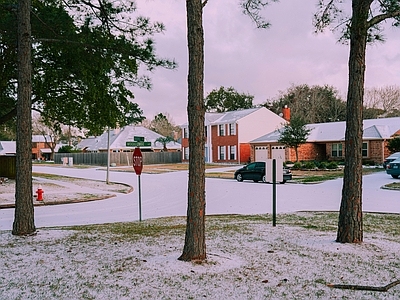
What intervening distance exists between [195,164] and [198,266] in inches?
49.8

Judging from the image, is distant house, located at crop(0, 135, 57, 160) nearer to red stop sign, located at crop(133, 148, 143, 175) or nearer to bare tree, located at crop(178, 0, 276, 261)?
red stop sign, located at crop(133, 148, 143, 175)

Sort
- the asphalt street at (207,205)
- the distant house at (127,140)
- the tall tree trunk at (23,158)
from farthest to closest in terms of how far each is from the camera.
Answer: the distant house at (127,140)
the asphalt street at (207,205)
the tall tree trunk at (23,158)

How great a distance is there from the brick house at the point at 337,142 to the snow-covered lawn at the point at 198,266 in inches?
1037

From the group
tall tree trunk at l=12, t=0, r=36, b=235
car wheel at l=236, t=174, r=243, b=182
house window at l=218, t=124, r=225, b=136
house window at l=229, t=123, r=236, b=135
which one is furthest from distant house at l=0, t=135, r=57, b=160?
tall tree trunk at l=12, t=0, r=36, b=235

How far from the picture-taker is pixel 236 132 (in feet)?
155

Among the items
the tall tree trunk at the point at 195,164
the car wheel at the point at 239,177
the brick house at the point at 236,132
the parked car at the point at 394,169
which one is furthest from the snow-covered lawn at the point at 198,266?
the brick house at the point at 236,132

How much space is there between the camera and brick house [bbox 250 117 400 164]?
34.9m

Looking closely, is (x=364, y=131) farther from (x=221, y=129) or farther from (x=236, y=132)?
(x=221, y=129)

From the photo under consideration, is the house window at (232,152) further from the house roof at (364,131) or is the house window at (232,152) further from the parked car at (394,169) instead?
the parked car at (394,169)

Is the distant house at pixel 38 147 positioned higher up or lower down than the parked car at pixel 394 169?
higher up

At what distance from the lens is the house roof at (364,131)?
35125 millimetres

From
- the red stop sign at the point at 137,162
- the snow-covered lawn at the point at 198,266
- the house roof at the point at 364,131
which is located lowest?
the snow-covered lawn at the point at 198,266

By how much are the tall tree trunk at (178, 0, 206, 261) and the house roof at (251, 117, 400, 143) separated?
1277 inches

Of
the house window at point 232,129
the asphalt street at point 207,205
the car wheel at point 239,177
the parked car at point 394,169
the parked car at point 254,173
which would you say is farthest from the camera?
the house window at point 232,129
